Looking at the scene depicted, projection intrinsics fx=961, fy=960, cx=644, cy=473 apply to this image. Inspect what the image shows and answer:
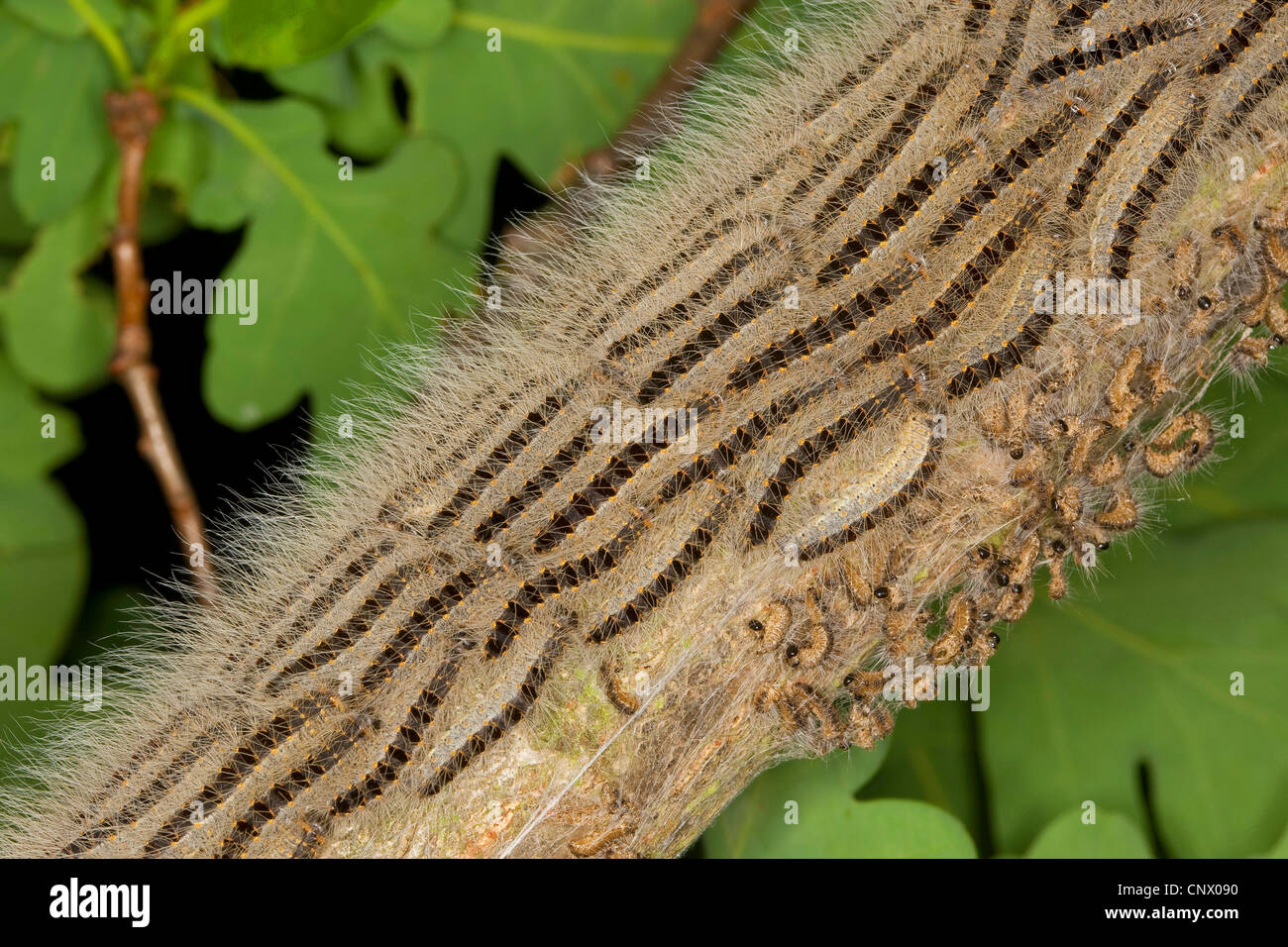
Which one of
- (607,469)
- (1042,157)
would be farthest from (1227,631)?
(607,469)

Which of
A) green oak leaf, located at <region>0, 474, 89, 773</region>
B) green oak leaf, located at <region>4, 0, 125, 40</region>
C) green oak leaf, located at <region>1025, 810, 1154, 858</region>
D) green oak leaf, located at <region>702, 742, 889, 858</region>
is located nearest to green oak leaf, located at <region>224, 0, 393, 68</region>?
green oak leaf, located at <region>4, 0, 125, 40</region>

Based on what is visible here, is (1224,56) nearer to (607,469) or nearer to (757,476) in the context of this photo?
(757,476)

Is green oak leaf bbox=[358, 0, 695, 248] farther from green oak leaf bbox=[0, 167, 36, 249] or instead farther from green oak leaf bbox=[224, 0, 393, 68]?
green oak leaf bbox=[0, 167, 36, 249]

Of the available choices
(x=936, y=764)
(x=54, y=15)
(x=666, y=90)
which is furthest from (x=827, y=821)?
(x=54, y=15)

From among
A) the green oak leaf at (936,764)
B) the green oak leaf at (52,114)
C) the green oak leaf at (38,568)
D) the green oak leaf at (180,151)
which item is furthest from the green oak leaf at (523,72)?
the green oak leaf at (936,764)

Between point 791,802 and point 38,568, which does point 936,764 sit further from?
point 38,568

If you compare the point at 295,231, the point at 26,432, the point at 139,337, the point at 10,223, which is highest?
the point at 10,223
